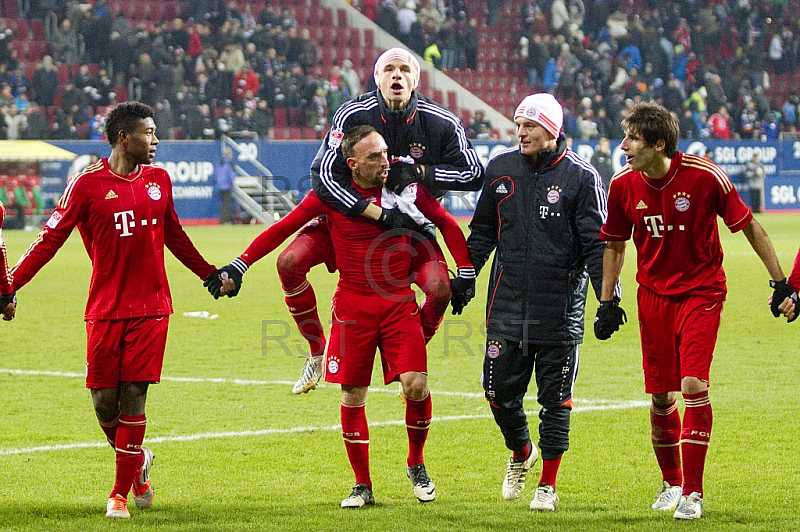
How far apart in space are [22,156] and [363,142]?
21.4 metres

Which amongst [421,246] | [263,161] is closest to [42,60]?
[263,161]

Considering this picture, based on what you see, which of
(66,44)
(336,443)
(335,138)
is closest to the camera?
(335,138)

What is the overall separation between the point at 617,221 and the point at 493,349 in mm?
954

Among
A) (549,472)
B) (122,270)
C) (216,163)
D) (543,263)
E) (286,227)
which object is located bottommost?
(549,472)

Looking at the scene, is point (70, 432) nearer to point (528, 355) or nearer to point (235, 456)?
point (235, 456)

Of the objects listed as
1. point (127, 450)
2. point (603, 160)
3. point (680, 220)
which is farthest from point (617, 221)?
point (603, 160)

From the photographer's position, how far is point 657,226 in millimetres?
5918

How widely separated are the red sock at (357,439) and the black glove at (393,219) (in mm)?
974

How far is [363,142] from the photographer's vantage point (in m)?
6.22

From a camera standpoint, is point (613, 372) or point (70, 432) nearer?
point (70, 432)

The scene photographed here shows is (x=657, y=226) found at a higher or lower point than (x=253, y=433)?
higher

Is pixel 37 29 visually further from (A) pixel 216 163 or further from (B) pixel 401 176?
(B) pixel 401 176

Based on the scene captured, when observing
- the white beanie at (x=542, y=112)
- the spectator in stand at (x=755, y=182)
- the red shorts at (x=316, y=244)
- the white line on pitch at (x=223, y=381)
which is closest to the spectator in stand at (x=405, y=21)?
the spectator in stand at (x=755, y=182)

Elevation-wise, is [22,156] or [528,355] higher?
[22,156]
